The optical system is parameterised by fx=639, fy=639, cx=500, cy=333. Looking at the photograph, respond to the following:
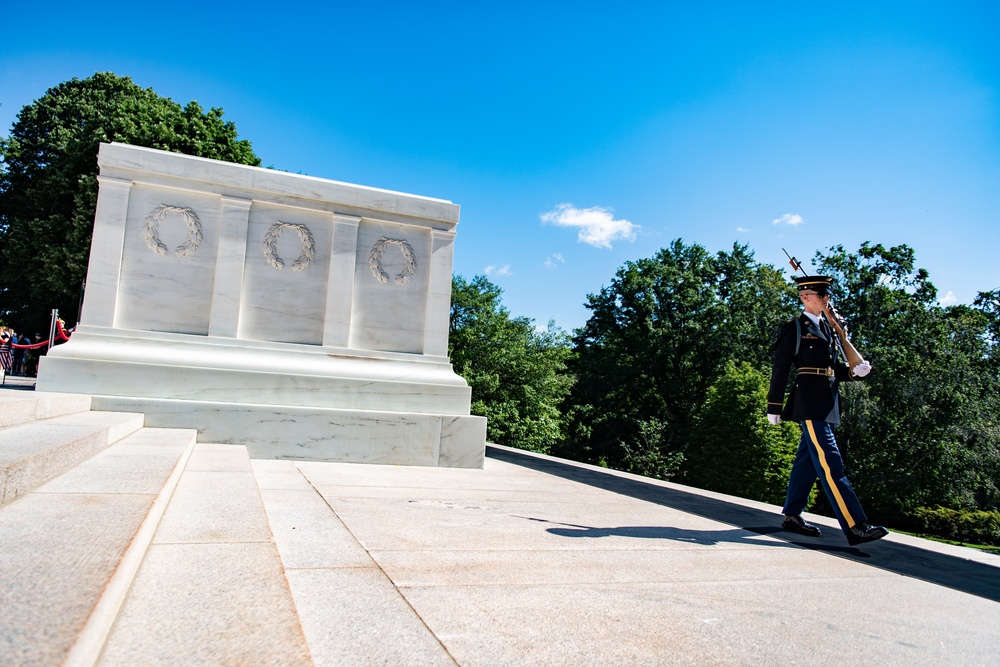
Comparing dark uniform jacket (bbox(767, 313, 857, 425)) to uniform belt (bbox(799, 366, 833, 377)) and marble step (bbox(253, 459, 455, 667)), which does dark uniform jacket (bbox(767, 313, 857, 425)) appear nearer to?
uniform belt (bbox(799, 366, 833, 377))

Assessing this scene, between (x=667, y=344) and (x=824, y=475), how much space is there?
34209mm

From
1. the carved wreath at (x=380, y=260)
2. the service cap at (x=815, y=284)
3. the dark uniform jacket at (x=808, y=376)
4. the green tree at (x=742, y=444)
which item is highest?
the carved wreath at (x=380, y=260)

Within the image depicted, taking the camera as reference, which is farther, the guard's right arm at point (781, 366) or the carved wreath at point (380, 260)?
the carved wreath at point (380, 260)

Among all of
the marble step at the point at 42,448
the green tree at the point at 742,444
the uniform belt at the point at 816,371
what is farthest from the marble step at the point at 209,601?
the green tree at the point at 742,444

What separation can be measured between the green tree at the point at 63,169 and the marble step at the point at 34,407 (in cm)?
1901

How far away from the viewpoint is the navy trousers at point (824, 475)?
15.8 ft

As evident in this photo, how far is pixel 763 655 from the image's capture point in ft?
7.42

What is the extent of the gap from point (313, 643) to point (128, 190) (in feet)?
24.9

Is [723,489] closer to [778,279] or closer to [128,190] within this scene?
[778,279]

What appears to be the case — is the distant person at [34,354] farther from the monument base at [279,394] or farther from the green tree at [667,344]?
the green tree at [667,344]

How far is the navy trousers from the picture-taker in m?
4.82

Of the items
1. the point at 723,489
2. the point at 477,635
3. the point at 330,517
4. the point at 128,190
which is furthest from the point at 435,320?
the point at 723,489

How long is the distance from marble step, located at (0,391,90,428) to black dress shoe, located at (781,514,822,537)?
562cm

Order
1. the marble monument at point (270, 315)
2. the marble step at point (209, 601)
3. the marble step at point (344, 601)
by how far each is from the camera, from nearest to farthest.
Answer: the marble step at point (209, 601), the marble step at point (344, 601), the marble monument at point (270, 315)
